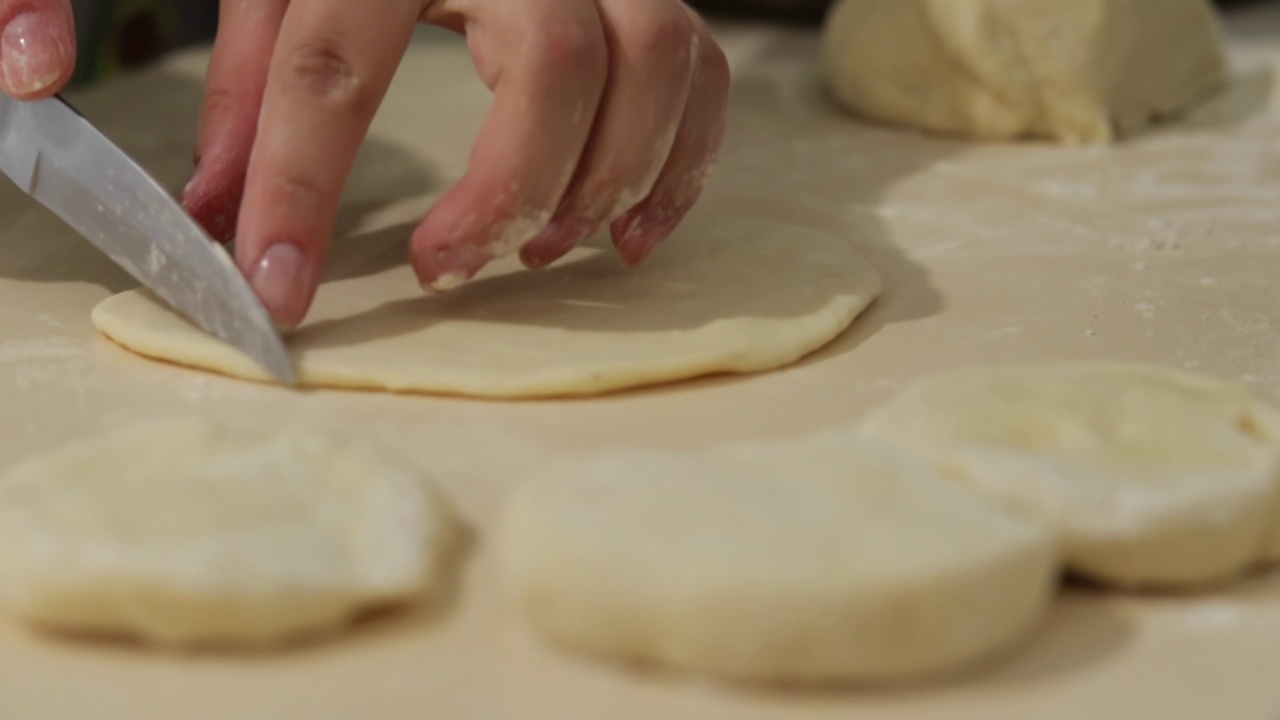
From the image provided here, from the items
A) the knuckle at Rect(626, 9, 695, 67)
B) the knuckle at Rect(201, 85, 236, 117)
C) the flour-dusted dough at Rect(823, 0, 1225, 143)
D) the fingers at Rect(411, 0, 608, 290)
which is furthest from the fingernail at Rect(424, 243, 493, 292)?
the flour-dusted dough at Rect(823, 0, 1225, 143)

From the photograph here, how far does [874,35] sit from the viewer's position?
2367mm

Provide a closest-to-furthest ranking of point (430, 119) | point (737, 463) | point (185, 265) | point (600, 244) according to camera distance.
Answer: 1. point (737, 463)
2. point (185, 265)
3. point (600, 244)
4. point (430, 119)

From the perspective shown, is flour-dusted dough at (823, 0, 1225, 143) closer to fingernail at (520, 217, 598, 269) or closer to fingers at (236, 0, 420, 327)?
fingernail at (520, 217, 598, 269)

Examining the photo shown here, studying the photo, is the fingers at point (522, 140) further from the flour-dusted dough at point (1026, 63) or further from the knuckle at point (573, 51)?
the flour-dusted dough at point (1026, 63)

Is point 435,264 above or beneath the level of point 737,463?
beneath

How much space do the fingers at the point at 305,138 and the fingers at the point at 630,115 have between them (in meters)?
0.24

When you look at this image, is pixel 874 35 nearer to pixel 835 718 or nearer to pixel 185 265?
pixel 185 265

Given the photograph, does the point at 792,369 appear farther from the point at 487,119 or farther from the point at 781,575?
the point at 781,575

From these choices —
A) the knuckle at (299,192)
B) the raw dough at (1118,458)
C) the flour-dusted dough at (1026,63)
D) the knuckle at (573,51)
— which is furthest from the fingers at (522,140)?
the flour-dusted dough at (1026,63)

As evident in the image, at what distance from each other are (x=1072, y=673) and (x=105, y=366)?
992 mm

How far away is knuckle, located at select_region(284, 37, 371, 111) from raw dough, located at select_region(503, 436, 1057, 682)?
1.92 feet

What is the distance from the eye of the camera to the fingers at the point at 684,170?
144 cm

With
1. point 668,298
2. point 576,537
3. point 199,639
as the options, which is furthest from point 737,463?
point 668,298

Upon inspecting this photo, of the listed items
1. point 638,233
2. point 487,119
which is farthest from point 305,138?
point 638,233
